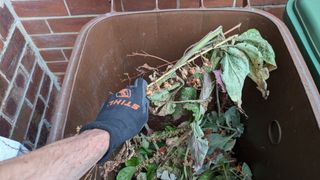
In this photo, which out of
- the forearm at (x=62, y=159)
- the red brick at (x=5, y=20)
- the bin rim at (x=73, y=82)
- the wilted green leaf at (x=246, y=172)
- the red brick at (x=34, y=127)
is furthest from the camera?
the red brick at (x=34, y=127)

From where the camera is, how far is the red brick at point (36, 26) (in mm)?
1319

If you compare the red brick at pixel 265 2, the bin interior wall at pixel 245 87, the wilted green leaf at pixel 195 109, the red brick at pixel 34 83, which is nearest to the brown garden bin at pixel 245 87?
the bin interior wall at pixel 245 87

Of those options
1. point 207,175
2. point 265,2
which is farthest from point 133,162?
point 265,2

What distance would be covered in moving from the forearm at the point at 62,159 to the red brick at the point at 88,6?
0.68 metres

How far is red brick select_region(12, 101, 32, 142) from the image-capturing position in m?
1.18

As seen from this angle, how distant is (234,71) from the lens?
839 mm

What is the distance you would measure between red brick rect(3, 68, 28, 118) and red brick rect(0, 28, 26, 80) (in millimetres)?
41

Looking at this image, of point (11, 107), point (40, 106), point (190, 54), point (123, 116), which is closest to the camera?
point (123, 116)

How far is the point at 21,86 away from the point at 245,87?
0.82 metres

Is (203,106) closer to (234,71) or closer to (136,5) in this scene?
(234,71)

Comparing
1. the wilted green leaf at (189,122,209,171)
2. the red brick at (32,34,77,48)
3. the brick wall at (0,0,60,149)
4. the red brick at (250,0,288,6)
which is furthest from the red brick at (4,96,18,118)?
the red brick at (250,0,288,6)

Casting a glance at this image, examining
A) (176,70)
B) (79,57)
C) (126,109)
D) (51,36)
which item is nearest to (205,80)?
(176,70)

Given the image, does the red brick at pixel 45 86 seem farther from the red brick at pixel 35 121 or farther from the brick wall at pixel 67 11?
the brick wall at pixel 67 11

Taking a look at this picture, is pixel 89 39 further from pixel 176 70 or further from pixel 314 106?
pixel 314 106
